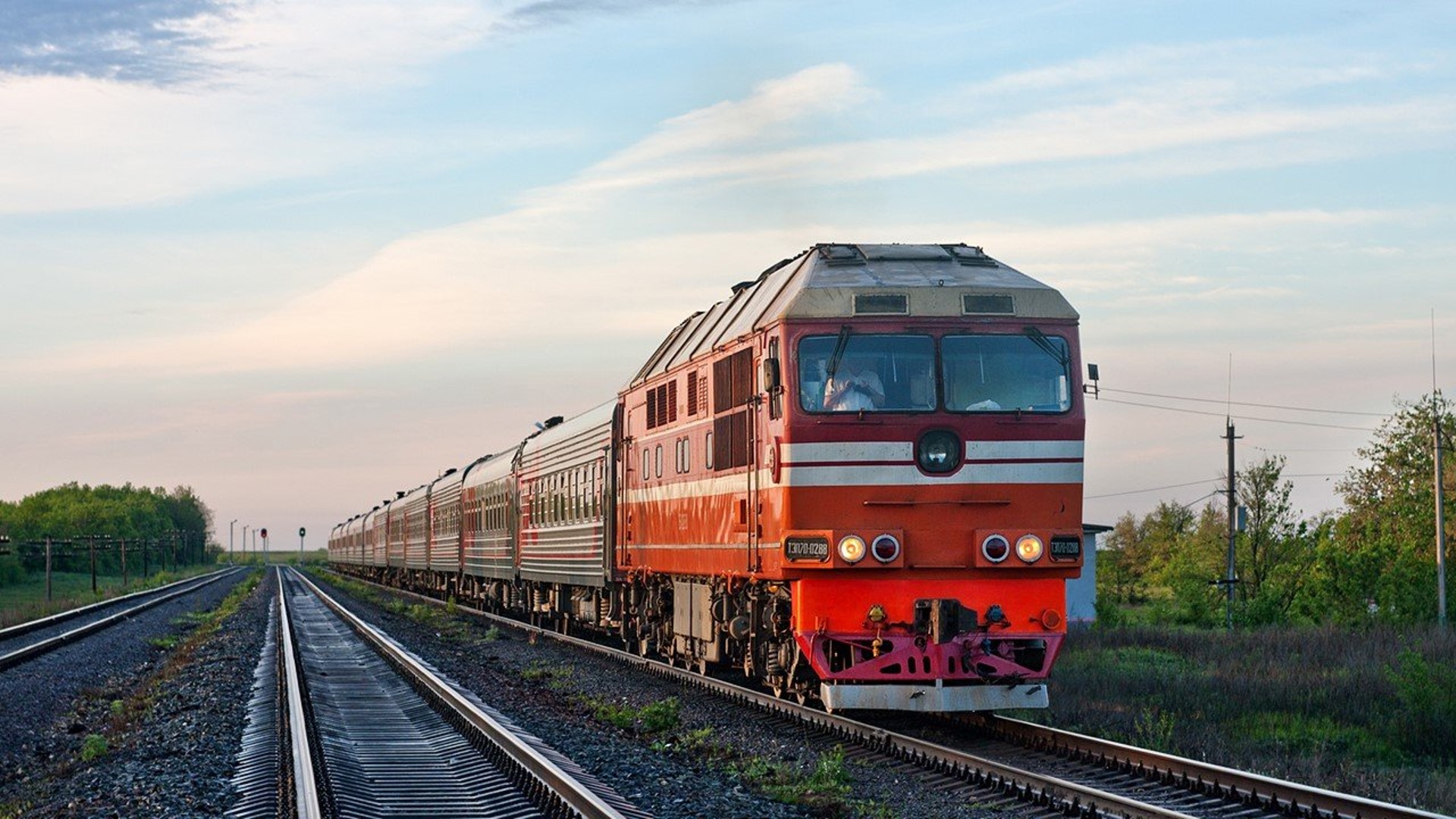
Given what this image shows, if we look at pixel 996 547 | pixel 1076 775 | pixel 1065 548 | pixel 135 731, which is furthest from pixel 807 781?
pixel 135 731

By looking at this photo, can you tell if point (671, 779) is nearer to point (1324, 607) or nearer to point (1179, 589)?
point (1324, 607)

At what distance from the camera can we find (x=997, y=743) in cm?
1356

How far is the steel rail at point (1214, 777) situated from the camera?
935 cm

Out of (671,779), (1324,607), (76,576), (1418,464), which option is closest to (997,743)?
(671,779)

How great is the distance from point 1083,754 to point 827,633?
2.56 metres

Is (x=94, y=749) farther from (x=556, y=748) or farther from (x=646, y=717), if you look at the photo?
(x=646, y=717)

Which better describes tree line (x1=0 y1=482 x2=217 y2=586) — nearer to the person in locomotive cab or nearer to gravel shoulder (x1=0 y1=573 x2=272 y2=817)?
gravel shoulder (x1=0 y1=573 x2=272 y2=817)

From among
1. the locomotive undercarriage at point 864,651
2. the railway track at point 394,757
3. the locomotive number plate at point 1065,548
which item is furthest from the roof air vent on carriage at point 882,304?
the railway track at point 394,757

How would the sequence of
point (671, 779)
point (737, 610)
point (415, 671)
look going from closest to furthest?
point (671, 779) → point (737, 610) → point (415, 671)

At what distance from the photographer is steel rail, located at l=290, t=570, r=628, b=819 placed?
9797 millimetres

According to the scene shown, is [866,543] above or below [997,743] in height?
above

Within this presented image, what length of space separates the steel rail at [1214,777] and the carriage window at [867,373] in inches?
121

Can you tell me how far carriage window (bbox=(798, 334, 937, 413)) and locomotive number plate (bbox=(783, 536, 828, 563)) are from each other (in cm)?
117

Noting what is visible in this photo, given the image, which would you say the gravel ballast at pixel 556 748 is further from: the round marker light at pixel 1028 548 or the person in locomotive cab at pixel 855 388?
the person in locomotive cab at pixel 855 388
